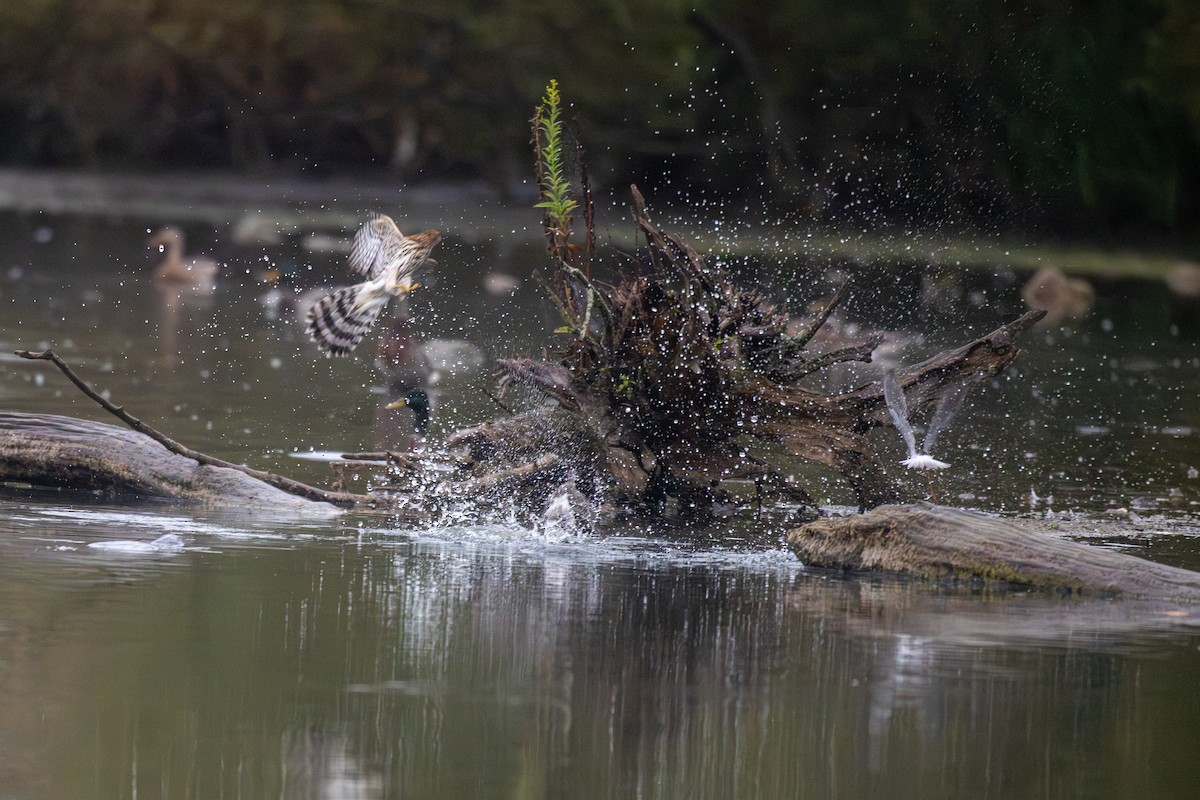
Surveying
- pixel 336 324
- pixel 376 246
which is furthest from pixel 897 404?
pixel 376 246

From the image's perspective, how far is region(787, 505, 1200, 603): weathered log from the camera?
5863 mm

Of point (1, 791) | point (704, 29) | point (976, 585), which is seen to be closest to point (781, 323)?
point (976, 585)

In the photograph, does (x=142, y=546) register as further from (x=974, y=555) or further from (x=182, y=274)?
(x=182, y=274)

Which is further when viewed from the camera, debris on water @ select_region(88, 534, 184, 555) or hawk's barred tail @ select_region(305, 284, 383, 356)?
hawk's barred tail @ select_region(305, 284, 383, 356)

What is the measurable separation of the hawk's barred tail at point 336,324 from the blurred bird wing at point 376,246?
51 centimetres

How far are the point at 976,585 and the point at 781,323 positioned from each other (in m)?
1.66

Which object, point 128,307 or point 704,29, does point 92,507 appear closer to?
point 128,307

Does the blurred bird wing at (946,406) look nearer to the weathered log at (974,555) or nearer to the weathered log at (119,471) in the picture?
the weathered log at (974,555)

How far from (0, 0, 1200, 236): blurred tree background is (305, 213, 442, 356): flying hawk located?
1433 centimetres

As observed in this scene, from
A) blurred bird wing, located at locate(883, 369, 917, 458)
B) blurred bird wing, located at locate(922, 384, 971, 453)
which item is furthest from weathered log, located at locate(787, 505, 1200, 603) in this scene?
blurred bird wing, located at locate(922, 384, 971, 453)

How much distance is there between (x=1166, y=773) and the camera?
13.7 feet

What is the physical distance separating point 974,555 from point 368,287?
322 cm

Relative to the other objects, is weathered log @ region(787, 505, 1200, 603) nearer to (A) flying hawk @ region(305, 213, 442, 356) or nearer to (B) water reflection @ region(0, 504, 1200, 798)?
(B) water reflection @ region(0, 504, 1200, 798)

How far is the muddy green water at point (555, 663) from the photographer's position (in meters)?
4.00
